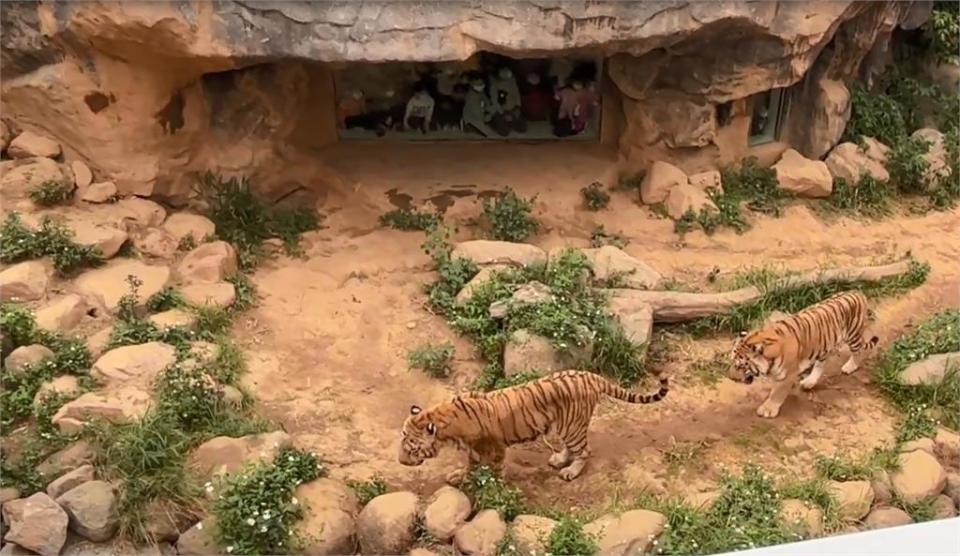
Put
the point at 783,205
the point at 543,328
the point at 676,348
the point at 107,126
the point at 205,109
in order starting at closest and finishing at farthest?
the point at 543,328, the point at 676,348, the point at 107,126, the point at 205,109, the point at 783,205

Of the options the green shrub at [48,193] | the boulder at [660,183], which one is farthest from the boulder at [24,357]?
the boulder at [660,183]

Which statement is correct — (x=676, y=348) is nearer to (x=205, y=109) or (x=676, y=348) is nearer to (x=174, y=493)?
(x=174, y=493)

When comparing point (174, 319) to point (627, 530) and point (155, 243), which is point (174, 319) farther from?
point (627, 530)

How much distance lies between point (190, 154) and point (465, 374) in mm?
2999

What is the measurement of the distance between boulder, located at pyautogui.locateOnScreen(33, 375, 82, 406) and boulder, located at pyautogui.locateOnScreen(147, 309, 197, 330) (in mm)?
719

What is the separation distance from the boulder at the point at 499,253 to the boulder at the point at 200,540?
119 inches

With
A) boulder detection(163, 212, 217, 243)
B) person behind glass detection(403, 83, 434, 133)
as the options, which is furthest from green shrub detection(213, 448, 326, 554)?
person behind glass detection(403, 83, 434, 133)

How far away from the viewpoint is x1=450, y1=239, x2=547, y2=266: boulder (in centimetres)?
749

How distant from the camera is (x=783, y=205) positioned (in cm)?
872

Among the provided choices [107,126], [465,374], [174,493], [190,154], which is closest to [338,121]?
[190,154]

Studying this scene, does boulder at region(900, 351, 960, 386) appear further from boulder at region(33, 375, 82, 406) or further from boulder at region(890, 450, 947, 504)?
boulder at region(33, 375, 82, 406)

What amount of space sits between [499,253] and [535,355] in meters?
1.33

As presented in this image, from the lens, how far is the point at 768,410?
6398mm

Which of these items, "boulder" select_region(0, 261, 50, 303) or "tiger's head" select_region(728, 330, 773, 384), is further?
"boulder" select_region(0, 261, 50, 303)
